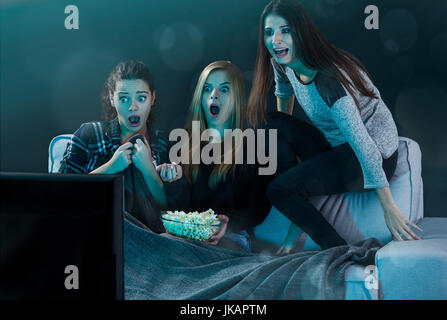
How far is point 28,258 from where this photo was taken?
957 millimetres

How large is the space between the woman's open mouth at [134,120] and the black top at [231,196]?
0.36 meters

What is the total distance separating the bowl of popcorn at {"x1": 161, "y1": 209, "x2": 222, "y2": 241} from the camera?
7.63 feet

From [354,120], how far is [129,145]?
45.9 inches

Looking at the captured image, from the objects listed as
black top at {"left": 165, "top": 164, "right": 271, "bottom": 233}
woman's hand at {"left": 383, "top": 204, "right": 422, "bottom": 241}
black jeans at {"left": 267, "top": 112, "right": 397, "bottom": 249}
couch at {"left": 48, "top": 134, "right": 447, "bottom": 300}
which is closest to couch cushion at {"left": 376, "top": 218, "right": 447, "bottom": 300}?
couch at {"left": 48, "top": 134, "right": 447, "bottom": 300}

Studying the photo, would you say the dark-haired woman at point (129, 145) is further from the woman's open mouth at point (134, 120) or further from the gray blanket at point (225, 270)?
the gray blanket at point (225, 270)

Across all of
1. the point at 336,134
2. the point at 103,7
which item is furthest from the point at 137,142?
the point at 336,134

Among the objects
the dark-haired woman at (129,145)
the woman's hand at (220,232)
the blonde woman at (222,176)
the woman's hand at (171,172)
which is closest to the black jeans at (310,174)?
the blonde woman at (222,176)

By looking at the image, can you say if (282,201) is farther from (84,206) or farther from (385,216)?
(84,206)

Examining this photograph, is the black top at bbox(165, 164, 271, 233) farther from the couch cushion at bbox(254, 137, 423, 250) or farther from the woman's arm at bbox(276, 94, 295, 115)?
the woman's arm at bbox(276, 94, 295, 115)

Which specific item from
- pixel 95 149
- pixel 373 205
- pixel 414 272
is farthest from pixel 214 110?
pixel 414 272

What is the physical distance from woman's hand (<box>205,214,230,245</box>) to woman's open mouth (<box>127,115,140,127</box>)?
2.17 ft

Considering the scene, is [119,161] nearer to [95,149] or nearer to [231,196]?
[95,149]

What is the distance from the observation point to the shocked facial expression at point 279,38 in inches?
88.5
